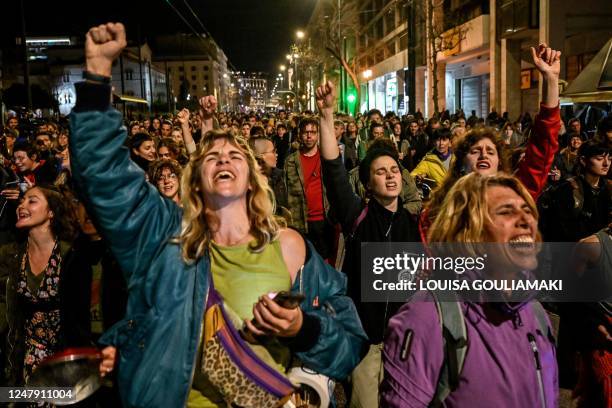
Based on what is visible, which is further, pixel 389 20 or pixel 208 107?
pixel 389 20

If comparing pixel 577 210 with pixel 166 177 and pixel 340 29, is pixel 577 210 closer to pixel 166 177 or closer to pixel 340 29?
pixel 166 177

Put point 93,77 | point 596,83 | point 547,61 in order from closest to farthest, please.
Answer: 1. point 93,77
2. point 547,61
3. point 596,83

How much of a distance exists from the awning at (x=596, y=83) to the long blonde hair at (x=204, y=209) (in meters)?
7.33

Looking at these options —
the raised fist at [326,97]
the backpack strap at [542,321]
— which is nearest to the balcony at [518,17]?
the raised fist at [326,97]

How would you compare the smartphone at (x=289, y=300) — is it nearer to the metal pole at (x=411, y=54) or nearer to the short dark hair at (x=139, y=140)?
the short dark hair at (x=139, y=140)

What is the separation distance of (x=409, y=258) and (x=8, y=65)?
2300 inches

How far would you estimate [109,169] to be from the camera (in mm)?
2357

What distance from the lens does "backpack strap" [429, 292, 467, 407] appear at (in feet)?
7.38

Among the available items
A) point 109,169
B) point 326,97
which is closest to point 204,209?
point 109,169

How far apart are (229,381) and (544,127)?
2.91 meters

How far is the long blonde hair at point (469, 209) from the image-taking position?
8.34ft

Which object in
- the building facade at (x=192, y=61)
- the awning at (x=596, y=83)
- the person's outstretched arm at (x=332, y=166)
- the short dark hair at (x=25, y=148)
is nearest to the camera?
the person's outstretched arm at (x=332, y=166)

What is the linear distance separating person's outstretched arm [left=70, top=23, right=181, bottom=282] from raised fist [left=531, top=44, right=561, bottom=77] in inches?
112

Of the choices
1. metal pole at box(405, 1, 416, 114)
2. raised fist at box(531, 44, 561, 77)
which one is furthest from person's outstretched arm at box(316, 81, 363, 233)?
metal pole at box(405, 1, 416, 114)
